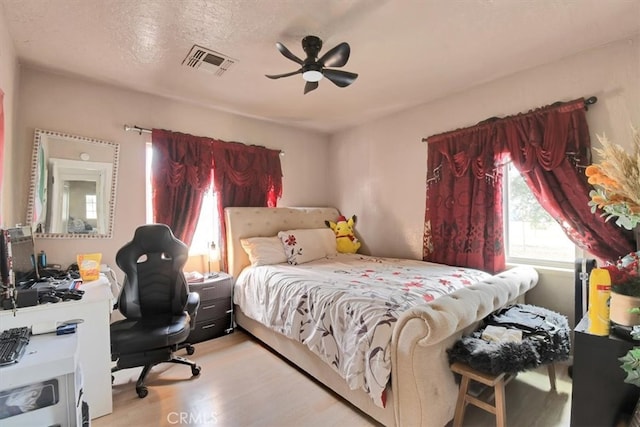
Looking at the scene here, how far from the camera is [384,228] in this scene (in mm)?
3623

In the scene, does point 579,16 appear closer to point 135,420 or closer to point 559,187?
point 559,187

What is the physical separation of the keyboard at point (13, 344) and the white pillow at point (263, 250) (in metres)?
1.78

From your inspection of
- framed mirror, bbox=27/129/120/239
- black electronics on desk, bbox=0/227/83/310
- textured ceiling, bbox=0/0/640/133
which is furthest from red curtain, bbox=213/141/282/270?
black electronics on desk, bbox=0/227/83/310

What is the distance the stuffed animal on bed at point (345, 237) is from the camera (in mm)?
3816

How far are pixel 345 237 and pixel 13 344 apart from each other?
3089 mm

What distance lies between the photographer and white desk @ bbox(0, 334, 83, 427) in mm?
1117

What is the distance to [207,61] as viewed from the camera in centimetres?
226

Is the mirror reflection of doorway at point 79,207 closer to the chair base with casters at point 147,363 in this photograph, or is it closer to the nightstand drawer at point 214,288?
the nightstand drawer at point 214,288

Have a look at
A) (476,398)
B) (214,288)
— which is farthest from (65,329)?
(476,398)

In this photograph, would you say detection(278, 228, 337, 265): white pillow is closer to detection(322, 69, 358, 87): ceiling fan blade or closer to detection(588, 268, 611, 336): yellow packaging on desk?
detection(322, 69, 358, 87): ceiling fan blade

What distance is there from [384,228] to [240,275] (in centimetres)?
181

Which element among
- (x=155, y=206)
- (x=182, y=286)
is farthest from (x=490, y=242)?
(x=155, y=206)

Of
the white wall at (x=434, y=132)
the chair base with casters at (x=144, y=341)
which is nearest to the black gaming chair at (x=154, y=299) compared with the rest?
the chair base with casters at (x=144, y=341)

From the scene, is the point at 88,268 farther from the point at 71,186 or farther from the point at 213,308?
the point at 213,308
